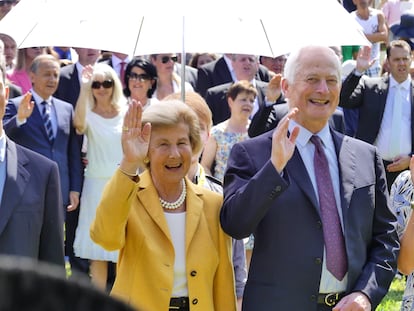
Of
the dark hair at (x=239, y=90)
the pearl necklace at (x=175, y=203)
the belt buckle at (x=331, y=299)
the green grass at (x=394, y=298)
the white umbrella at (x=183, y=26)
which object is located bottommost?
the green grass at (x=394, y=298)

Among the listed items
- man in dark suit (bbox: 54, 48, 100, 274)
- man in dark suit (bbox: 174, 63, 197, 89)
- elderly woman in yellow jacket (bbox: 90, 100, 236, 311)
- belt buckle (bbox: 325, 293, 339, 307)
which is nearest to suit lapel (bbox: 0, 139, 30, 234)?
elderly woman in yellow jacket (bbox: 90, 100, 236, 311)

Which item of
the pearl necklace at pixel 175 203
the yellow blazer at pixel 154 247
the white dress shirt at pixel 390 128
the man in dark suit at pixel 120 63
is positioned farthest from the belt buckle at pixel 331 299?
the man in dark suit at pixel 120 63

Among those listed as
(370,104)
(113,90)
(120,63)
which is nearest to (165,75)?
(120,63)

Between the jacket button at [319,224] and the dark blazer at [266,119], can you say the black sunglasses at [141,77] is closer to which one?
the dark blazer at [266,119]

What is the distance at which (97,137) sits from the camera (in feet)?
27.1

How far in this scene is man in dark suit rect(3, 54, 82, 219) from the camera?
803 centimetres

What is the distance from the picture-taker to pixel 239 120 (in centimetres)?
820

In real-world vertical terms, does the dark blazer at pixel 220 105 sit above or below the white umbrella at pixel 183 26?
below

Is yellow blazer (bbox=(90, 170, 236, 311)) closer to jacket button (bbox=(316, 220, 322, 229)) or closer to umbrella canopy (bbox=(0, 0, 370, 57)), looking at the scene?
jacket button (bbox=(316, 220, 322, 229))

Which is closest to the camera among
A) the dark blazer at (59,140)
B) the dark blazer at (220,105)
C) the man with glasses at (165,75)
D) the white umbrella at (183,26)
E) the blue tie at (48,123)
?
the white umbrella at (183,26)

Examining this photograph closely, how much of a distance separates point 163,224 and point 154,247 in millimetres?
106

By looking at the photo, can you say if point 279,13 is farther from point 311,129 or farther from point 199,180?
point 311,129

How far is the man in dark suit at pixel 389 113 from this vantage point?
987 centimetres

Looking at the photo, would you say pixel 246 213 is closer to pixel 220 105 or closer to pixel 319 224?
pixel 319 224
